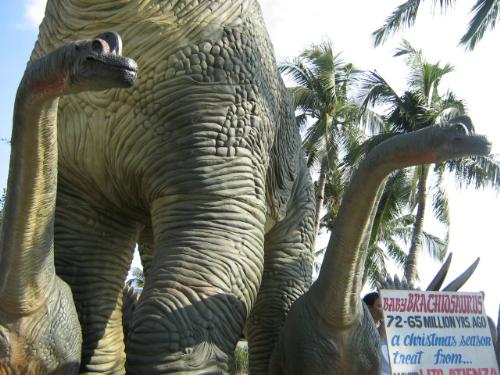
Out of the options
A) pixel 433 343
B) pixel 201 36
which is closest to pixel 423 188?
pixel 433 343

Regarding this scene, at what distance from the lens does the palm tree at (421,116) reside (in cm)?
1534

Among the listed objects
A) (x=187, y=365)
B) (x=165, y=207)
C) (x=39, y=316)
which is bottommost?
(x=187, y=365)

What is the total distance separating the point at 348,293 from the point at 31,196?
4.13 ft

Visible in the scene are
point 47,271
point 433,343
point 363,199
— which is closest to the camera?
point 47,271

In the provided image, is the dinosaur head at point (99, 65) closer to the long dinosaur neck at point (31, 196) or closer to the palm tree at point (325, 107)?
the long dinosaur neck at point (31, 196)

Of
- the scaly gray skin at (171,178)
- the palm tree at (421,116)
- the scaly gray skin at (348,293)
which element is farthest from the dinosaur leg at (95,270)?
the palm tree at (421,116)

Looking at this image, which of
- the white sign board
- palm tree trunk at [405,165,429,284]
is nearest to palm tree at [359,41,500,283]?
palm tree trunk at [405,165,429,284]

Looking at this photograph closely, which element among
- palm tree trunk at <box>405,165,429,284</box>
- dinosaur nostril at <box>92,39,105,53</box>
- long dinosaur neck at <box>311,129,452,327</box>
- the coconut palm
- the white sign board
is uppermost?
the coconut palm

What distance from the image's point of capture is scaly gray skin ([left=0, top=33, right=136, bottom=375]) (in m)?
1.60

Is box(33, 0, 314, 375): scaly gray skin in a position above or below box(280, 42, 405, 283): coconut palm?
below

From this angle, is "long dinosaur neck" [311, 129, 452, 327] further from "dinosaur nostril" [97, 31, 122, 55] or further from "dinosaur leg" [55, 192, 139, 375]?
"dinosaur nostril" [97, 31, 122, 55]

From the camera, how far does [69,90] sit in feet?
5.42

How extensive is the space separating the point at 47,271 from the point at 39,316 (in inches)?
4.9

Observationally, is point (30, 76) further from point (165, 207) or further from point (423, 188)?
point (423, 188)
